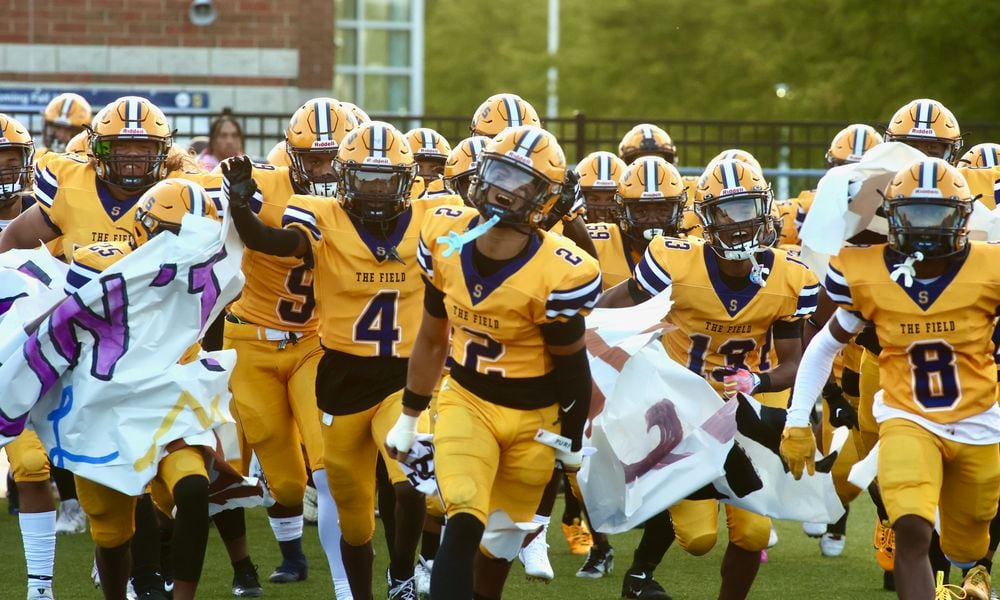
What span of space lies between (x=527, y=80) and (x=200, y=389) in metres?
28.1

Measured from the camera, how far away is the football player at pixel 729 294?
6578 mm

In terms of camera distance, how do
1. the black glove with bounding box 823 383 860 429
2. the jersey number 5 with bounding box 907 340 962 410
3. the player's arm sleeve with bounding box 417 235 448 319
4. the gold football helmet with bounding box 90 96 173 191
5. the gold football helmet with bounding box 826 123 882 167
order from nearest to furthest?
the player's arm sleeve with bounding box 417 235 448 319, the jersey number 5 with bounding box 907 340 962 410, the black glove with bounding box 823 383 860 429, the gold football helmet with bounding box 90 96 173 191, the gold football helmet with bounding box 826 123 882 167

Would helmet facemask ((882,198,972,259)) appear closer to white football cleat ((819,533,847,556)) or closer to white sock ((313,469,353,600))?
white sock ((313,469,353,600))

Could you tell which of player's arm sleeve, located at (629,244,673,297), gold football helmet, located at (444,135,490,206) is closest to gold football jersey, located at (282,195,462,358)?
player's arm sleeve, located at (629,244,673,297)

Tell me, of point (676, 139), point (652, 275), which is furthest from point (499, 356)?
point (676, 139)

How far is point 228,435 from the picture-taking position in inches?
Answer: 237

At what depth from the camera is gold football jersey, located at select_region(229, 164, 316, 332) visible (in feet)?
22.7

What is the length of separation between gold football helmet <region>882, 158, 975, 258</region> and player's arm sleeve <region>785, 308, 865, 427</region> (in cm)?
39

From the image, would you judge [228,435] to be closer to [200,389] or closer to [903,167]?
[200,389]

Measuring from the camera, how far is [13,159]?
786cm

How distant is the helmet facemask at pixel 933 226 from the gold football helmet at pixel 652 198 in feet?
6.88

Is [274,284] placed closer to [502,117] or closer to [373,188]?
[373,188]

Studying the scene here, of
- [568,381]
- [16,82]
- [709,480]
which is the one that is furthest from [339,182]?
[16,82]

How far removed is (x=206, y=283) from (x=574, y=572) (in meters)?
2.82
